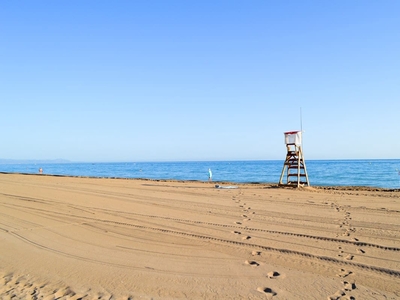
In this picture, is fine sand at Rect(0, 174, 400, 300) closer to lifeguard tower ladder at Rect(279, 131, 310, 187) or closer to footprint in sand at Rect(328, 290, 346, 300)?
footprint in sand at Rect(328, 290, 346, 300)

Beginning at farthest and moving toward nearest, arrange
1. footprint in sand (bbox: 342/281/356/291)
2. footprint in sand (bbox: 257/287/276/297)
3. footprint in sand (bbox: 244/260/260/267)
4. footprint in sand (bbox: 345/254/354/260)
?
footprint in sand (bbox: 345/254/354/260) < footprint in sand (bbox: 244/260/260/267) < footprint in sand (bbox: 342/281/356/291) < footprint in sand (bbox: 257/287/276/297)

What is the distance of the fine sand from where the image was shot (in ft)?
Answer: 13.3

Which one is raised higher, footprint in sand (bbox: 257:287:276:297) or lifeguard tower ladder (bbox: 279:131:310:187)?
lifeguard tower ladder (bbox: 279:131:310:187)

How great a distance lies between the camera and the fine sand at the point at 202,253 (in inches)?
159

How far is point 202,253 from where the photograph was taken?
17.8 feet

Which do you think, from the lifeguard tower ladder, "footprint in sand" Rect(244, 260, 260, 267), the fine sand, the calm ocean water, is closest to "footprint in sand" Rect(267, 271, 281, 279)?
the fine sand

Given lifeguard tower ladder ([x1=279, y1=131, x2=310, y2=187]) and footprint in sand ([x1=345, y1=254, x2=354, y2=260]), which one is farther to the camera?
lifeguard tower ladder ([x1=279, y1=131, x2=310, y2=187])

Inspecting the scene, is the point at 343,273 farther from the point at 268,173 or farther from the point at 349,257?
the point at 268,173

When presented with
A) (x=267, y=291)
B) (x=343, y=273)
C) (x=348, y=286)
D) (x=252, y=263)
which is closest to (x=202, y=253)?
(x=252, y=263)

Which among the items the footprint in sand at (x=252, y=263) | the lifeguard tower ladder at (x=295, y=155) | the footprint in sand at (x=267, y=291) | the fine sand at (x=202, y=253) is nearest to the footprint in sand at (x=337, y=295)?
the fine sand at (x=202, y=253)

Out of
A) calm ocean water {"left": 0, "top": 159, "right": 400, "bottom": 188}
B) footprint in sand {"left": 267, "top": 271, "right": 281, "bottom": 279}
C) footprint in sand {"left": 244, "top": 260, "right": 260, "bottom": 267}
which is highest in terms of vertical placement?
footprint in sand {"left": 244, "top": 260, "right": 260, "bottom": 267}

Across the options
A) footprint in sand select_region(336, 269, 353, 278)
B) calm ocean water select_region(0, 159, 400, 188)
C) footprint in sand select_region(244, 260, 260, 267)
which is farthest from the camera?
calm ocean water select_region(0, 159, 400, 188)

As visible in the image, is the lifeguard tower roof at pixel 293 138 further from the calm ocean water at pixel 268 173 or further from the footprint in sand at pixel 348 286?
the footprint in sand at pixel 348 286

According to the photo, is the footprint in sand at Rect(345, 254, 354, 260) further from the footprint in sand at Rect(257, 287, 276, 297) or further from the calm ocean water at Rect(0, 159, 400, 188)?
the calm ocean water at Rect(0, 159, 400, 188)
